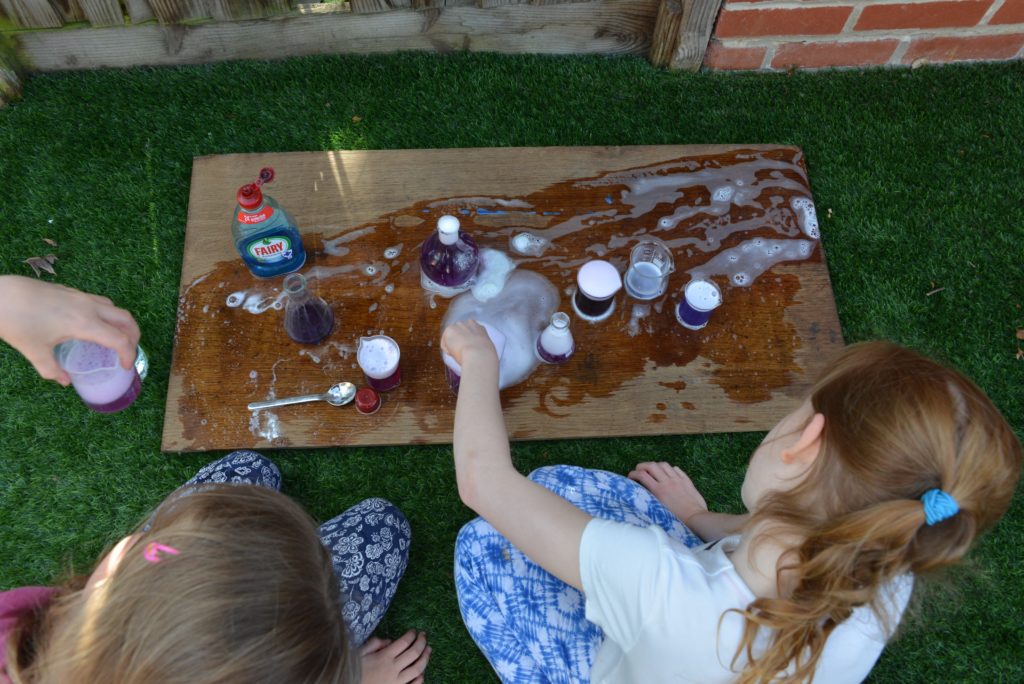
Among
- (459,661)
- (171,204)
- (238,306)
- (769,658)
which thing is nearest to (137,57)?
(171,204)

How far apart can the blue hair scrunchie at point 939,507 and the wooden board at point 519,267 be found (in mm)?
900

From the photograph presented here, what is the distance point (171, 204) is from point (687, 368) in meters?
1.63

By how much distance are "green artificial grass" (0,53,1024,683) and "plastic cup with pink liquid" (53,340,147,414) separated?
10cm

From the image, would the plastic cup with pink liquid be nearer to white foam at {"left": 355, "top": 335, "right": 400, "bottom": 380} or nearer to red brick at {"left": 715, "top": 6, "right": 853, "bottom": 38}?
white foam at {"left": 355, "top": 335, "right": 400, "bottom": 380}

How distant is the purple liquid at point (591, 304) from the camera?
1762mm

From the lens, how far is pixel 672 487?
177cm

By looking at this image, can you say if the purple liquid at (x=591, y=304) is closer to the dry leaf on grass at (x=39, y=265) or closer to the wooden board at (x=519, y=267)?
the wooden board at (x=519, y=267)

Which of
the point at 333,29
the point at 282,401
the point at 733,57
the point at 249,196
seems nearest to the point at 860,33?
the point at 733,57

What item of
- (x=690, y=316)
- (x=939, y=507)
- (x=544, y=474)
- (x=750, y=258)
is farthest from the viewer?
(x=750, y=258)

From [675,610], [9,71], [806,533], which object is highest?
[9,71]

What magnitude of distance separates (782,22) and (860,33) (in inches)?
11.5

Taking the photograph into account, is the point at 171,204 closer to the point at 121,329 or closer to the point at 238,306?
the point at 238,306

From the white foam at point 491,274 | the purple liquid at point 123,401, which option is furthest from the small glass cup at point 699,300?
the purple liquid at point 123,401

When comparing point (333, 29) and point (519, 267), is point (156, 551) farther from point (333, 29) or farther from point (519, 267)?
point (333, 29)
